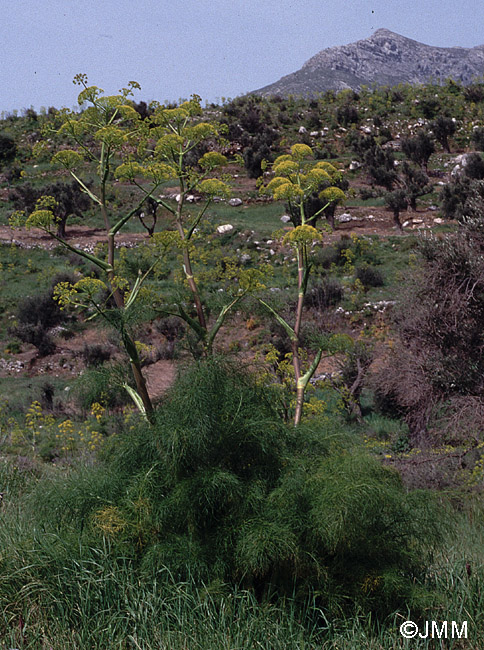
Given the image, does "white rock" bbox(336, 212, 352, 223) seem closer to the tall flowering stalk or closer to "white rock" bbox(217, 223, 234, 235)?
"white rock" bbox(217, 223, 234, 235)

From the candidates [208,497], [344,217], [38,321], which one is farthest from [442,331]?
[344,217]

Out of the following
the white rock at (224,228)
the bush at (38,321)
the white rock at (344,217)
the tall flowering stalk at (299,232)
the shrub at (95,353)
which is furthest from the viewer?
the white rock at (344,217)

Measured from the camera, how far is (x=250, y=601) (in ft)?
13.7

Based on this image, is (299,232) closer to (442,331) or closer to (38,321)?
(442,331)

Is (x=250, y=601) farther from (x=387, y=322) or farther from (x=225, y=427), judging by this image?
(x=387, y=322)

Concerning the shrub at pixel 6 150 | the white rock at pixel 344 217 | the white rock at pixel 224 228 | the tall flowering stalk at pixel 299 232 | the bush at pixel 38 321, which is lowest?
the bush at pixel 38 321

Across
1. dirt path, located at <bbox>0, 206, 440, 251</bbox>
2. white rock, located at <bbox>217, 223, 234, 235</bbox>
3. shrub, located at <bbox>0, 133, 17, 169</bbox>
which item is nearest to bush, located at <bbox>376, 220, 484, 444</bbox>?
dirt path, located at <bbox>0, 206, 440, 251</bbox>

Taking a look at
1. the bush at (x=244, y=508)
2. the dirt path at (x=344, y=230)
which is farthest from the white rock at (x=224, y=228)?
the bush at (x=244, y=508)

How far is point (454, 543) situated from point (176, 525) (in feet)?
10.0

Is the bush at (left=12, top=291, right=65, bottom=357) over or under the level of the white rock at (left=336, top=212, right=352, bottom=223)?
under

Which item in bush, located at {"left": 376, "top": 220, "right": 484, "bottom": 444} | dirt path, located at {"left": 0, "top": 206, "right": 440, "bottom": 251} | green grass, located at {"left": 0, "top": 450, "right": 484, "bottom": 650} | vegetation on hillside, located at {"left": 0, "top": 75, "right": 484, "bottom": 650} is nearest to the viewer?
green grass, located at {"left": 0, "top": 450, "right": 484, "bottom": 650}

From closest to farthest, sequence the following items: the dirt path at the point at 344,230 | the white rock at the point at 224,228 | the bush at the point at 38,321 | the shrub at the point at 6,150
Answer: the bush at the point at 38,321, the dirt path at the point at 344,230, the white rock at the point at 224,228, the shrub at the point at 6,150

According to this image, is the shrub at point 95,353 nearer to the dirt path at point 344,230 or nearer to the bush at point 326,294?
the bush at point 326,294

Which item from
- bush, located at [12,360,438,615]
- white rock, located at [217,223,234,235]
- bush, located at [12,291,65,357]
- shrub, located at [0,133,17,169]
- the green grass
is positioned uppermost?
shrub, located at [0,133,17,169]
